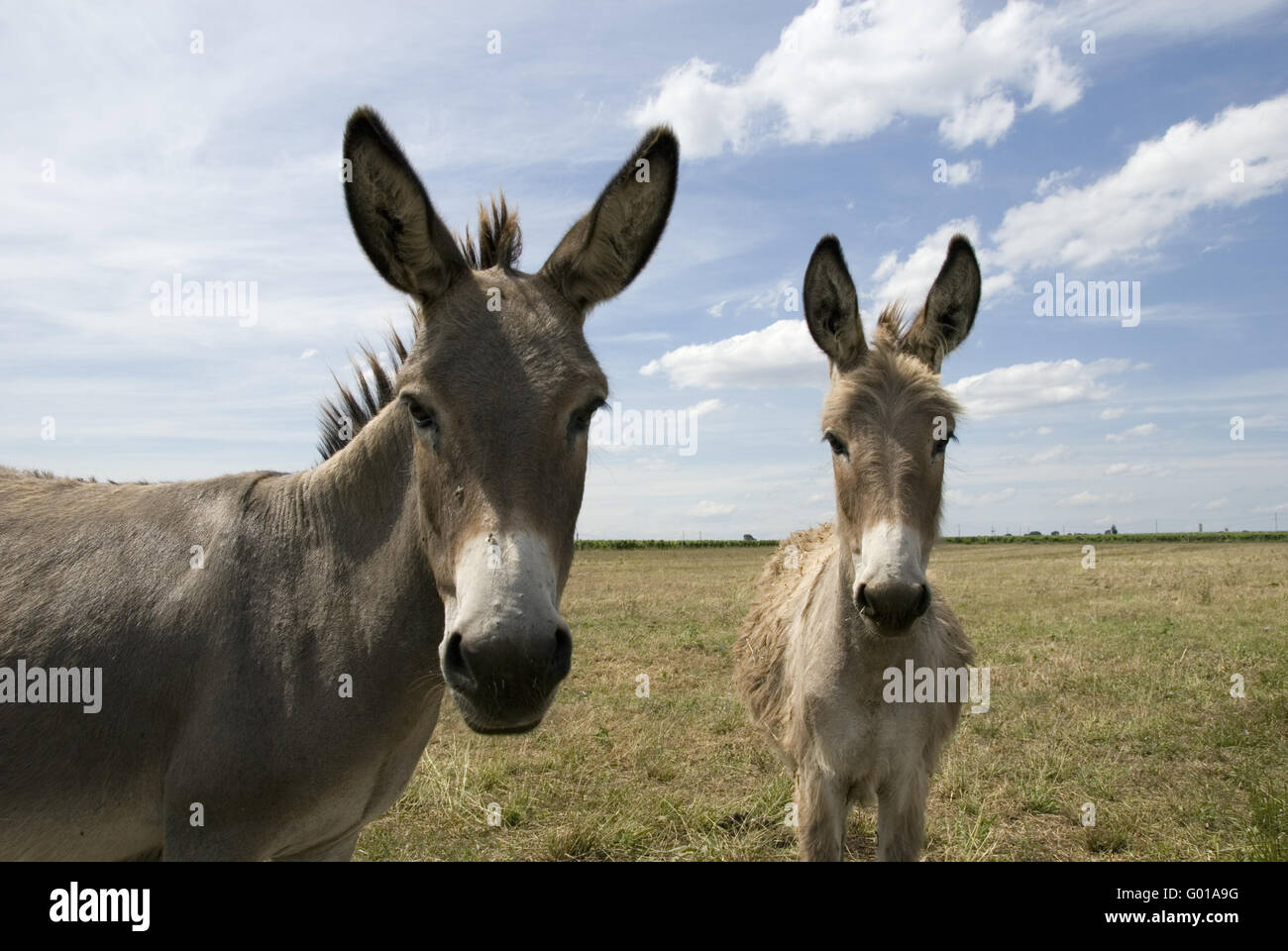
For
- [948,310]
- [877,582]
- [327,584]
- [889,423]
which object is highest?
[948,310]

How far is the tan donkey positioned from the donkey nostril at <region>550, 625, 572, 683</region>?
2195 mm

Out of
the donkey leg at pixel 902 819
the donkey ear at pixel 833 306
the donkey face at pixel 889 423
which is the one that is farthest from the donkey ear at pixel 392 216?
the donkey leg at pixel 902 819

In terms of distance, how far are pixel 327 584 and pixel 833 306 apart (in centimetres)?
374

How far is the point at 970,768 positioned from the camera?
776 centimetres

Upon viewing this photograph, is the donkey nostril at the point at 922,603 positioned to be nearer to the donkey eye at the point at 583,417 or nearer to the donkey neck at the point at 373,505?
the donkey eye at the point at 583,417

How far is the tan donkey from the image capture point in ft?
14.1

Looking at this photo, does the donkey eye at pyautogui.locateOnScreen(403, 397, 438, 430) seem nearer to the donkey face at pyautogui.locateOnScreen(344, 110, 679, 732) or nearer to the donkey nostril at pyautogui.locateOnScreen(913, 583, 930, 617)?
the donkey face at pyautogui.locateOnScreen(344, 110, 679, 732)

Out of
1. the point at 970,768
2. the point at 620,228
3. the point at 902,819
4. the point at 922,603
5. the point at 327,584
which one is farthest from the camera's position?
the point at 970,768

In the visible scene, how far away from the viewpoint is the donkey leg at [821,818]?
15.8ft

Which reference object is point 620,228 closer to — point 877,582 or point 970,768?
point 877,582

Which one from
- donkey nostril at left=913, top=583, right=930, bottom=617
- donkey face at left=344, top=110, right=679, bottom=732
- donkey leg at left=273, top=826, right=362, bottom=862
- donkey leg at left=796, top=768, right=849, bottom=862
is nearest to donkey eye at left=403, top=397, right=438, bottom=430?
donkey face at left=344, top=110, right=679, bottom=732

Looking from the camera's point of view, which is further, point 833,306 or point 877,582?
point 833,306

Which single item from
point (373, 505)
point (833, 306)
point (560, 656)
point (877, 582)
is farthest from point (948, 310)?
point (560, 656)
